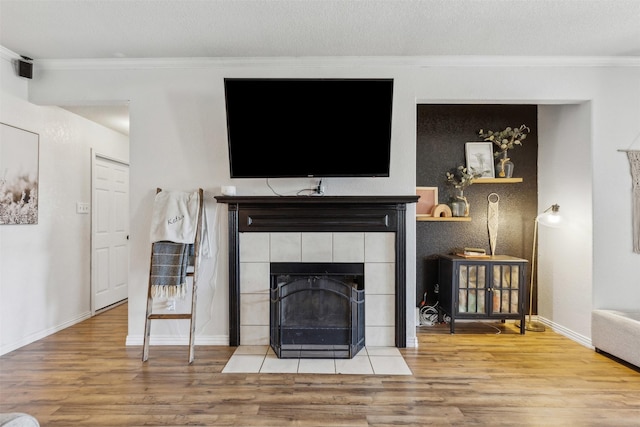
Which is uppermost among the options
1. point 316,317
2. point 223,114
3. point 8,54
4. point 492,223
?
point 8,54

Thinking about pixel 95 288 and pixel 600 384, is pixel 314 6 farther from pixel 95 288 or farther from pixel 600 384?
pixel 95 288

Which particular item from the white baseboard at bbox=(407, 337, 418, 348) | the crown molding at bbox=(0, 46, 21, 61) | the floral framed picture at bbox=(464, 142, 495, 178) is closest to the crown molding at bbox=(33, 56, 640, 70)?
the crown molding at bbox=(0, 46, 21, 61)

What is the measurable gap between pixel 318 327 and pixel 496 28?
2565 mm

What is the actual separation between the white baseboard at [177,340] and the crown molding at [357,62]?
230 centimetres

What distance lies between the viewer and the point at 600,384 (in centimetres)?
245

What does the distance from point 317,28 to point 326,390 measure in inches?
96.4

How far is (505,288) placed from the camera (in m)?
3.40

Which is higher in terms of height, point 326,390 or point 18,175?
point 18,175

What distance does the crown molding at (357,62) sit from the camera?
10.3 feet

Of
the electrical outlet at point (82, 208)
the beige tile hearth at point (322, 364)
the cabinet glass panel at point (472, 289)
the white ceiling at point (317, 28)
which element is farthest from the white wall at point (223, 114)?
the electrical outlet at point (82, 208)

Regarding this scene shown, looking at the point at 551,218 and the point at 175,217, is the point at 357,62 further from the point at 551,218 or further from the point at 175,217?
the point at 551,218

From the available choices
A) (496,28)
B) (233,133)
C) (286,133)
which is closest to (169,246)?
(233,133)

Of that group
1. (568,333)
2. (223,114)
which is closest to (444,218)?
(568,333)

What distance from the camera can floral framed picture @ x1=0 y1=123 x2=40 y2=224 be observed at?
3.00m
